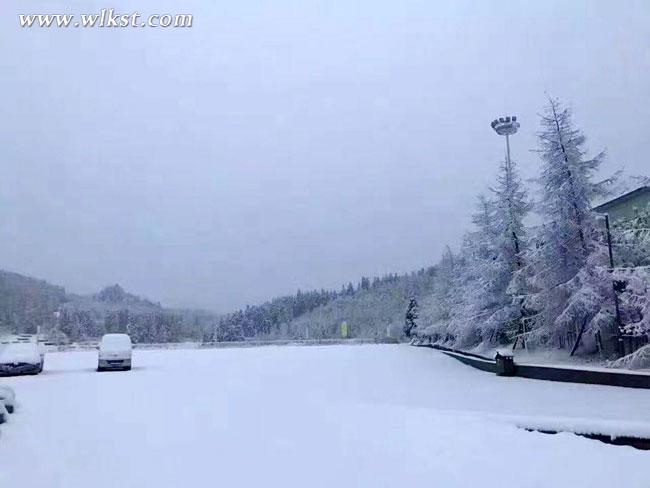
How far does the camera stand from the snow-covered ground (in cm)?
656

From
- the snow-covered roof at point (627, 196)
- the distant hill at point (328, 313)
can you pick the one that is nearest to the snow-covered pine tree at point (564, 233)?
the snow-covered roof at point (627, 196)

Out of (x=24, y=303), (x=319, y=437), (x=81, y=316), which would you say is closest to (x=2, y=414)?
(x=319, y=437)

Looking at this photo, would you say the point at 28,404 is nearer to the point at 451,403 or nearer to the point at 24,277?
the point at 451,403

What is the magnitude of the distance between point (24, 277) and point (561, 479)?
46357mm

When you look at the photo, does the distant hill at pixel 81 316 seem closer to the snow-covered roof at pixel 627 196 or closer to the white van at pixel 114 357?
the white van at pixel 114 357

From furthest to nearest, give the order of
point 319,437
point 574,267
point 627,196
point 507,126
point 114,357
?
point 507,126, point 627,196, point 114,357, point 574,267, point 319,437

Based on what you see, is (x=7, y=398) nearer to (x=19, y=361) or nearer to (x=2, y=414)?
(x=2, y=414)

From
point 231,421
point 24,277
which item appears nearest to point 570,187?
point 231,421

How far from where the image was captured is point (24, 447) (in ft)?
28.0

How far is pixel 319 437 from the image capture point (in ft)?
27.9

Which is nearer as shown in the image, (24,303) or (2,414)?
(2,414)

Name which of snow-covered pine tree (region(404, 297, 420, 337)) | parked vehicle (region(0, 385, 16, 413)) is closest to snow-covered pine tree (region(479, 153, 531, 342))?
parked vehicle (region(0, 385, 16, 413))

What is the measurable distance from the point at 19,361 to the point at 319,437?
17.2 meters

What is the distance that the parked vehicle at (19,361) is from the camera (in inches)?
845
